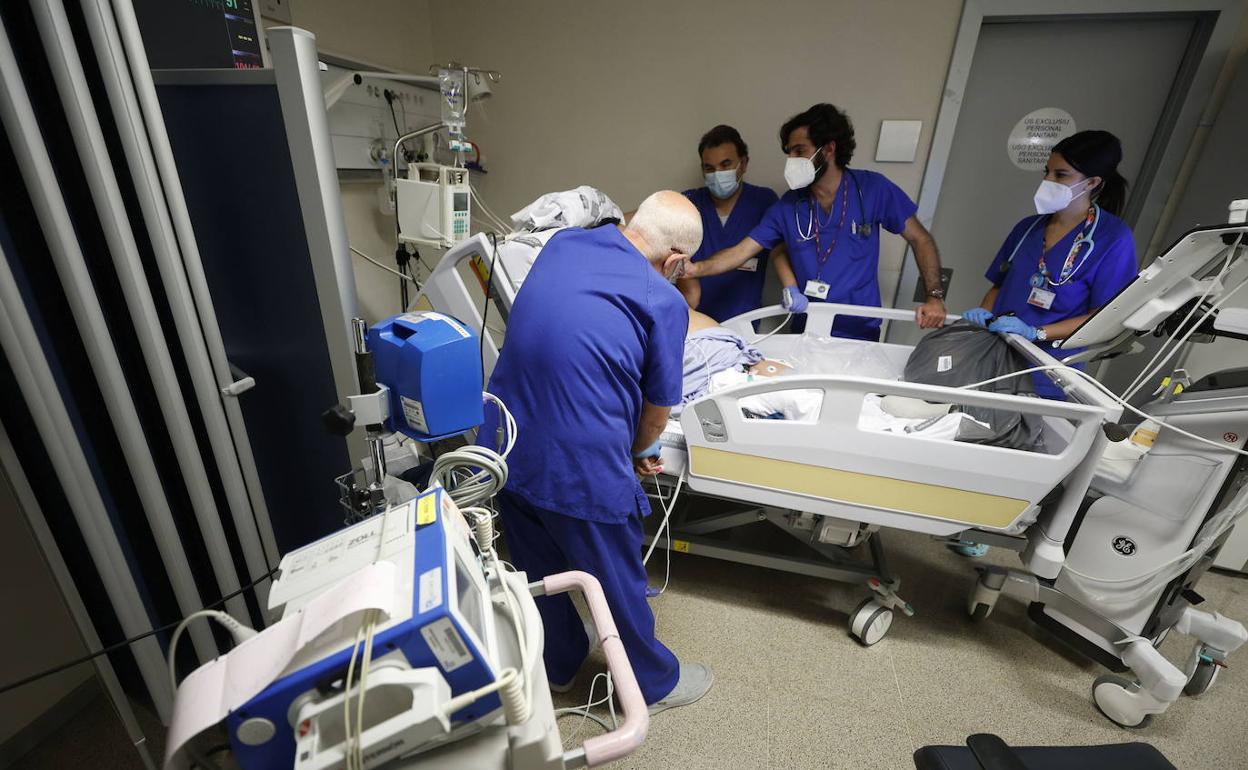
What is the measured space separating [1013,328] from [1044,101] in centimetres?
149

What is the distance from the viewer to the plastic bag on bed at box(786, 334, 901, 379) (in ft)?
7.28

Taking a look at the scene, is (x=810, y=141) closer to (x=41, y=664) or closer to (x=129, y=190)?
(x=129, y=190)

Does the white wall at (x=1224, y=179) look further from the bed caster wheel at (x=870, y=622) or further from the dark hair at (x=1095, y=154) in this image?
the bed caster wheel at (x=870, y=622)

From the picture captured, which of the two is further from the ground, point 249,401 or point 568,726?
point 249,401

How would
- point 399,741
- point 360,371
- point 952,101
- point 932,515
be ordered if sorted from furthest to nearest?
1. point 952,101
2. point 932,515
3. point 360,371
4. point 399,741

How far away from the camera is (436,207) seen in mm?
1831

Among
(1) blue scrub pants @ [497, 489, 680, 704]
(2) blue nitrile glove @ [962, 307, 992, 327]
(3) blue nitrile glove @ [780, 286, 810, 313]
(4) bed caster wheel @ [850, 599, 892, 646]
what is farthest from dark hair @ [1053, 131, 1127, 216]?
(1) blue scrub pants @ [497, 489, 680, 704]

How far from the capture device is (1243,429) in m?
1.37

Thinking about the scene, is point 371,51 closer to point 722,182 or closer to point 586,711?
point 722,182

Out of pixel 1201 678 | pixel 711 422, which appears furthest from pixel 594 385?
pixel 1201 678

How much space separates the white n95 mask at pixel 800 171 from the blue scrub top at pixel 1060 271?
2.85 ft

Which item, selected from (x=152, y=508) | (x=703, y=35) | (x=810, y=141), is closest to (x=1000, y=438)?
(x=810, y=141)

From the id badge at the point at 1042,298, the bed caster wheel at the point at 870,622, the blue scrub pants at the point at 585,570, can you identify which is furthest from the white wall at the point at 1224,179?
the blue scrub pants at the point at 585,570

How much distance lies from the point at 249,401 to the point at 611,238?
1.05 m
